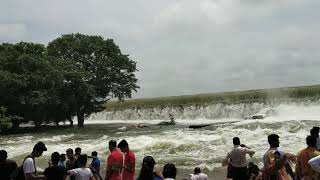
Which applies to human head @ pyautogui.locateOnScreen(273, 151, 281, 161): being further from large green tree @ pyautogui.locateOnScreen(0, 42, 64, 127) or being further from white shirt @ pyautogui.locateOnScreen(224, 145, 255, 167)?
large green tree @ pyautogui.locateOnScreen(0, 42, 64, 127)

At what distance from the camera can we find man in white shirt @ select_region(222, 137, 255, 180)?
32.3 feet

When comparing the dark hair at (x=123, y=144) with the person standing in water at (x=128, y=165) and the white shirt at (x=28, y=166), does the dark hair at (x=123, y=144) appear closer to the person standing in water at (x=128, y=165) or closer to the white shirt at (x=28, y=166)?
the person standing in water at (x=128, y=165)

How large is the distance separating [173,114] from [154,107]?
4.01 meters

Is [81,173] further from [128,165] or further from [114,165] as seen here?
[128,165]

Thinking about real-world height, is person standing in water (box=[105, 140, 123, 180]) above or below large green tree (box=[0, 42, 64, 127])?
below

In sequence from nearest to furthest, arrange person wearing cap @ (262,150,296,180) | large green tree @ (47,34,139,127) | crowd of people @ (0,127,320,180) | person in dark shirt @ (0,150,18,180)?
1. crowd of people @ (0,127,320,180)
2. person wearing cap @ (262,150,296,180)
3. person in dark shirt @ (0,150,18,180)
4. large green tree @ (47,34,139,127)

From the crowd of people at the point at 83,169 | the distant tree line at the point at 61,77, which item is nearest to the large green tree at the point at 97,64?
the distant tree line at the point at 61,77

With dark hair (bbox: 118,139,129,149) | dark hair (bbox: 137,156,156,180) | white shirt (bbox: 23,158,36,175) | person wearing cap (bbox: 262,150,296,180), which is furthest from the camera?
dark hair (bbox: 118,139,129,149)

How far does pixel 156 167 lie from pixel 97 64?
4503 cm

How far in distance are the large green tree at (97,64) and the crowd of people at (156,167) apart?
4138 centimetres

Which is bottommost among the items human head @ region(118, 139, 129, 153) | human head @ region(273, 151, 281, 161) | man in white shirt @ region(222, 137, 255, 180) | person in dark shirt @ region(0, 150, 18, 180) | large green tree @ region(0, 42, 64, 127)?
man in white shirt @ region(222, 137, 255, 180)

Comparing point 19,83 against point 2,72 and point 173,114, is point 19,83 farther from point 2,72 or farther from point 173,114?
point 173,114

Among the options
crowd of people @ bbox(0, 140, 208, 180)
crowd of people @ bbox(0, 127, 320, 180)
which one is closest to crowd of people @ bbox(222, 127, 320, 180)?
crowd of people @ bbox(0, 127, 320, 180)

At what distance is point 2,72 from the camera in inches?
1775
